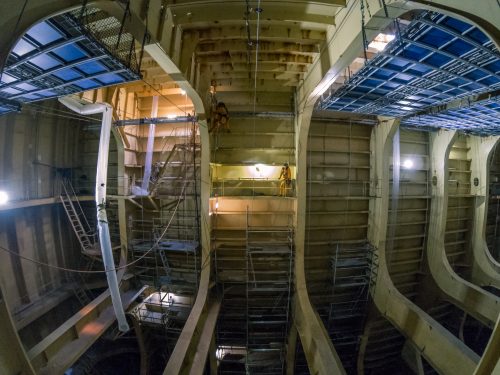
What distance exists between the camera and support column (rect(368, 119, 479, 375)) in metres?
5.20

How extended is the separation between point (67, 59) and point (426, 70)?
5.75 m

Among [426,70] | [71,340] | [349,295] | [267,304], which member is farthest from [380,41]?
[71,340]

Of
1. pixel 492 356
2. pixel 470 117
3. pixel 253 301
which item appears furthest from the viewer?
pixel 253 301

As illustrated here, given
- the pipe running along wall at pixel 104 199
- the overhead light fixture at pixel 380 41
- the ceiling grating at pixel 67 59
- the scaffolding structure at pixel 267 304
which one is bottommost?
the scaffolding structure at pixel 267 304

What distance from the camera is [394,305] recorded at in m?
7.30

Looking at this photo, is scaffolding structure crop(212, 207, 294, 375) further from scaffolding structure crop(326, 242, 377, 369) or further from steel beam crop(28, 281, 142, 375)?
steel beam crop(28, 281, 142, 375)

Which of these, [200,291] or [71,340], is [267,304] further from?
[71,340]

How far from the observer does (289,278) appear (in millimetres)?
7527

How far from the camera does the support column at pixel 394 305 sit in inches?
205

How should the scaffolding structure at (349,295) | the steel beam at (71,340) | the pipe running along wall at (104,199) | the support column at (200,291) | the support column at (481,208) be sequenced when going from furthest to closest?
the support column at (481,208) → the scaffolding structure at (349,295) → the pipe running along wall at (104,199) → the steel beam at (71,340) → the support column at (200,291)

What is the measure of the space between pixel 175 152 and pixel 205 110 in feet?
8.64

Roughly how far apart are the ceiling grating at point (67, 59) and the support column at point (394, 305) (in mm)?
7885

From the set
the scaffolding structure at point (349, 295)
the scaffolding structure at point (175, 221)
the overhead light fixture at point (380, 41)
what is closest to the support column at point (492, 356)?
the scaffolding structure at point (349, 295)

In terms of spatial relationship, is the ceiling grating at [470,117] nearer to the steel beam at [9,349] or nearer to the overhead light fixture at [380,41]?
the overhead light fixture at [380,41]
